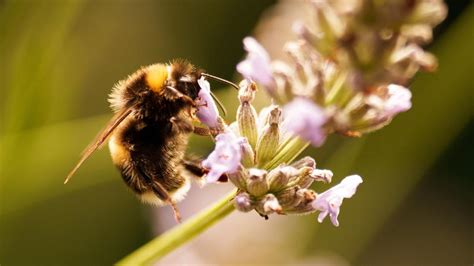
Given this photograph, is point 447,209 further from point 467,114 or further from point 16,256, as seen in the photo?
point 16,256

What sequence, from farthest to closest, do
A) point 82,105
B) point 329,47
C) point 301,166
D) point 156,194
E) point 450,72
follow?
point 82,105
point 450,72
point 156,194
point 301,166
point 329,47

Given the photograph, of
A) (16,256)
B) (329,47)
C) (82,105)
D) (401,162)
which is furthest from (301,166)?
(82,105)

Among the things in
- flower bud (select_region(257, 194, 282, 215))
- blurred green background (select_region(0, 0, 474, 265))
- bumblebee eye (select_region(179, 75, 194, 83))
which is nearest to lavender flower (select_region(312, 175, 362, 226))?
flower bud (select_region(257, 194, 282, 215))

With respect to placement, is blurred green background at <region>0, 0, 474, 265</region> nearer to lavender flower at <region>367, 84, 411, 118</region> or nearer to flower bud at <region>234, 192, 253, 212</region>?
flower bud at <region>234, 192, 253, 212</region>

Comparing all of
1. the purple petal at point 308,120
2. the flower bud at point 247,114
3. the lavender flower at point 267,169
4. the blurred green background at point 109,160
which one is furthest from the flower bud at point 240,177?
the blurred green background at point 109,160

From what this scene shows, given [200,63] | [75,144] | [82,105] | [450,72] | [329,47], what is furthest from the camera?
[200,63]

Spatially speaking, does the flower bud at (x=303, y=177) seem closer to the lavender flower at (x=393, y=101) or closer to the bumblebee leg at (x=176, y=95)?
the lavender flower at (x=393, y=101)
